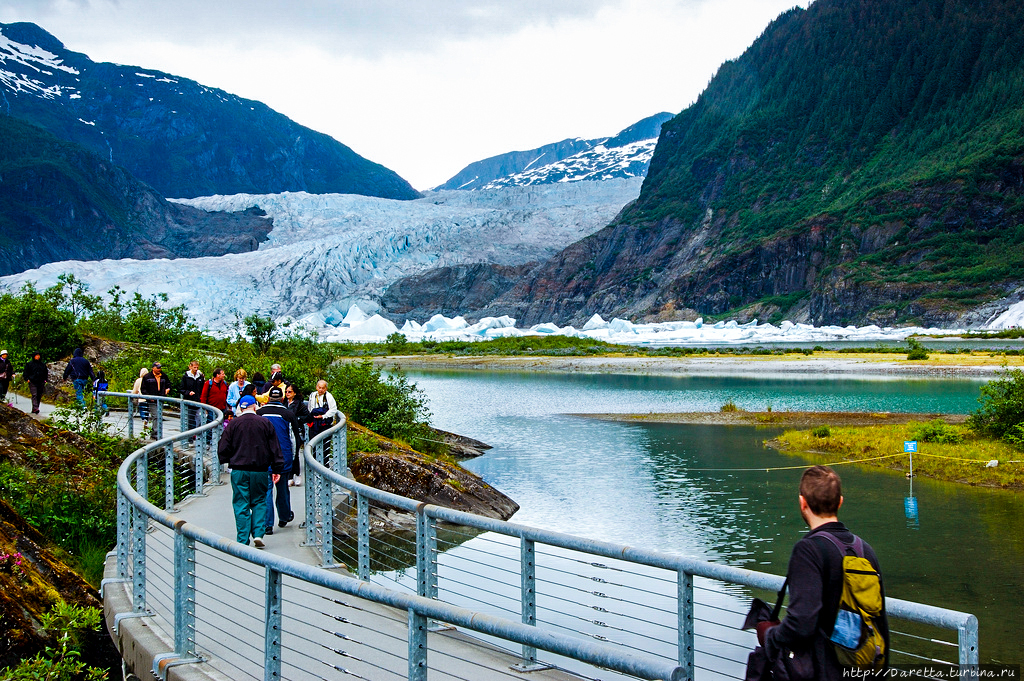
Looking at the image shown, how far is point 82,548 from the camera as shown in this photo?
10.7 m

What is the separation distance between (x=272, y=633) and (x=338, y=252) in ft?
325

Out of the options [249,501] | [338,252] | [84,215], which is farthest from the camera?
[84,215]

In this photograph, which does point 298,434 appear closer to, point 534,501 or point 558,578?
point 558,578

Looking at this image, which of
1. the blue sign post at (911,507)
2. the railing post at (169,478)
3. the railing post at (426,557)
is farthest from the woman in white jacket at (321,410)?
the blue sign post at (911,507)

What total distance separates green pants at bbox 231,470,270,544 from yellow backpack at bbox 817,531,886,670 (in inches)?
263

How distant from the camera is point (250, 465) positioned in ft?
29.5

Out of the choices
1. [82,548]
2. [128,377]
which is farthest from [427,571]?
[128,377]

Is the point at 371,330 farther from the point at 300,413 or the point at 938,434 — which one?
the point at 300,413

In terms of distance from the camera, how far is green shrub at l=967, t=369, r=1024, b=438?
71.6 ft

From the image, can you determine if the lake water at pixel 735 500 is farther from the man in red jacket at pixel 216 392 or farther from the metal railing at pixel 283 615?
the metal railing at pixel 283 615

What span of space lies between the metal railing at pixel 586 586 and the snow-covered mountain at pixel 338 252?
70.7m

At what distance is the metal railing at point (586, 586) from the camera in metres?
4.86

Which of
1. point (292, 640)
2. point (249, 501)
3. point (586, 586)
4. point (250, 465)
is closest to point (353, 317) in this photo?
point (586, 586)

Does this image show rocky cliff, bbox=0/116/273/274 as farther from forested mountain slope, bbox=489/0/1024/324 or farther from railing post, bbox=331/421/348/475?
railing post, bbox=331/421/348/475
